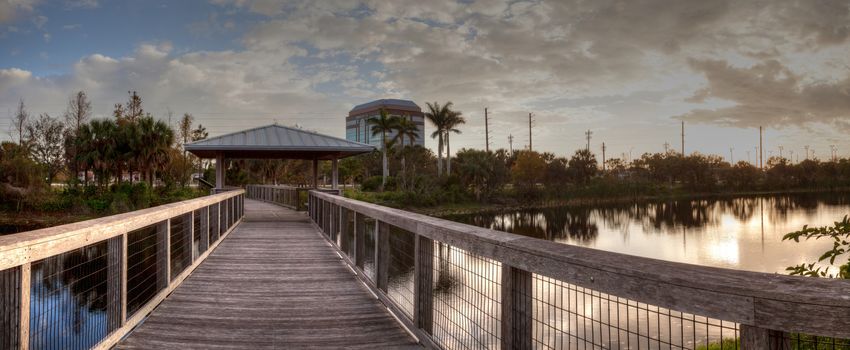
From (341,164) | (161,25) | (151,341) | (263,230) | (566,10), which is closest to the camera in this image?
(151,341)

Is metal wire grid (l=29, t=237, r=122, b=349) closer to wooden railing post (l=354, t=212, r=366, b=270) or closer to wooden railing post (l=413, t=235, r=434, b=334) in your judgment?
wooden railing post (l=413, t=235, r=434, b=334)

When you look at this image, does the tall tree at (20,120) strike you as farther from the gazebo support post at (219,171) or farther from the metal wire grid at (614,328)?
the metal wire grid at (614,328)

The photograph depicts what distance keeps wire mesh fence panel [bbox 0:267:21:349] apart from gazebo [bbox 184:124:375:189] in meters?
11.7

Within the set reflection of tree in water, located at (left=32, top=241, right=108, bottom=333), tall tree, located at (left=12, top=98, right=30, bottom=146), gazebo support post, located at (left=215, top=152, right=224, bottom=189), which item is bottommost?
reflection of tree in water, located at (left=32, top=241, right=108, bottom=333)

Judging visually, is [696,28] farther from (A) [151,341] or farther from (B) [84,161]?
(B) [84,161]

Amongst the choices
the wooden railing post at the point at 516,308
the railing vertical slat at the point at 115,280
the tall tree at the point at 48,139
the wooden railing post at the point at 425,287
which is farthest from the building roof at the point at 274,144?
the tall tree at the point at 48,139

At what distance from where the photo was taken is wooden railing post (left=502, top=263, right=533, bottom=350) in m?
2.32

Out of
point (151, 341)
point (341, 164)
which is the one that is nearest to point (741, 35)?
point (341, 164)

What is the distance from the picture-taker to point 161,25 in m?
29.9

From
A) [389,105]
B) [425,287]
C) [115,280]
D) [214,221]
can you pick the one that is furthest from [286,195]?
Result: [389,105]

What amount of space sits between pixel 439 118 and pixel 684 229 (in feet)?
91.1

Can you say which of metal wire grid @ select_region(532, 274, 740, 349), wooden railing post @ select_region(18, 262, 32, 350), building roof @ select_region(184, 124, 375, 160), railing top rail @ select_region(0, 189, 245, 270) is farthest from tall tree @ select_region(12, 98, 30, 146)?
wooden railing post @ select_region(18, 262, 32, 350)

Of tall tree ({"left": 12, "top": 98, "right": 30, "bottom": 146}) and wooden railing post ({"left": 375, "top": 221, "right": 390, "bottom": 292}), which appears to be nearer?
wooden railing post ({"left": 375, "top": 221, "right": 390, "bottom": 292})

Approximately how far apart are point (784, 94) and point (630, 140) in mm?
65833
